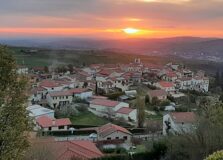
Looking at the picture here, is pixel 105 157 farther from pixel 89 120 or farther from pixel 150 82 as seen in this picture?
pixel 150 82

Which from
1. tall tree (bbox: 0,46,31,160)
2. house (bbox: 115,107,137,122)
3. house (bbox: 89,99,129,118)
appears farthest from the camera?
house (bbox: 89,99,129,118)

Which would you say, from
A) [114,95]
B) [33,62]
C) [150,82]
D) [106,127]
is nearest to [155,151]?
[106,127]

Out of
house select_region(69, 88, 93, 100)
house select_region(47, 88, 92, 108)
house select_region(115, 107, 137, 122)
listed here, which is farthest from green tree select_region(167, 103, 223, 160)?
house select_region(69, 88, 93, 100)

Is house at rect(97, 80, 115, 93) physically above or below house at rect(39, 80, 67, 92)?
below

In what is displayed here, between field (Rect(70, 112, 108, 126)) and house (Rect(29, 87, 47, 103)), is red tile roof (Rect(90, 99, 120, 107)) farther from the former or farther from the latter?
house (Rect(29, 87, 47, 103))

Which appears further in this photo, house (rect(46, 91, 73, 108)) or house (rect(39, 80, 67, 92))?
house (rect(39, 80, 67, 92))

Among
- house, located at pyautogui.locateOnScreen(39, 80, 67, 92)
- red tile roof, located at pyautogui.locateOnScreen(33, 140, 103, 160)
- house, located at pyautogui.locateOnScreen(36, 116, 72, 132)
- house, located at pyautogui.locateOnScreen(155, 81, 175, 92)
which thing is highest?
red tile roof, located at pyautogui.locateOnScreen(33, 140, 103, 160)

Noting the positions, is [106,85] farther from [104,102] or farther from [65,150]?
[65,150]
